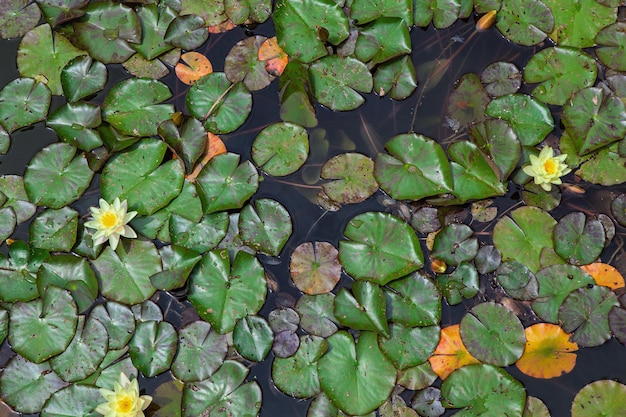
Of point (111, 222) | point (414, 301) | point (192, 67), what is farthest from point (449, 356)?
point (192, 67)

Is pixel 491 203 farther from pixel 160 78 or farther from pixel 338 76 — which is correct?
pixel 160 78

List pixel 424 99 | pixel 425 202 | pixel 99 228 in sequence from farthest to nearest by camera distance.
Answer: pixel 424 99 → pixel 425 202 → pixel 99 228

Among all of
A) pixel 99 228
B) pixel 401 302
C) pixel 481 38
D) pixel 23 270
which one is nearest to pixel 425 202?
pixel 401 302

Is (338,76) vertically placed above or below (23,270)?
above

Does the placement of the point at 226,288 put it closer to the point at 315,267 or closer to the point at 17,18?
A: the point at 315,267

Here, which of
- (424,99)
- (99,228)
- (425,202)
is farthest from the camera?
(424,99)

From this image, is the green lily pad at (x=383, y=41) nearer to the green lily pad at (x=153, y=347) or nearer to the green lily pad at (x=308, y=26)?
the green lily pad at (x=308, y=26)

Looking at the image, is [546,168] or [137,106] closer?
[546,168]
